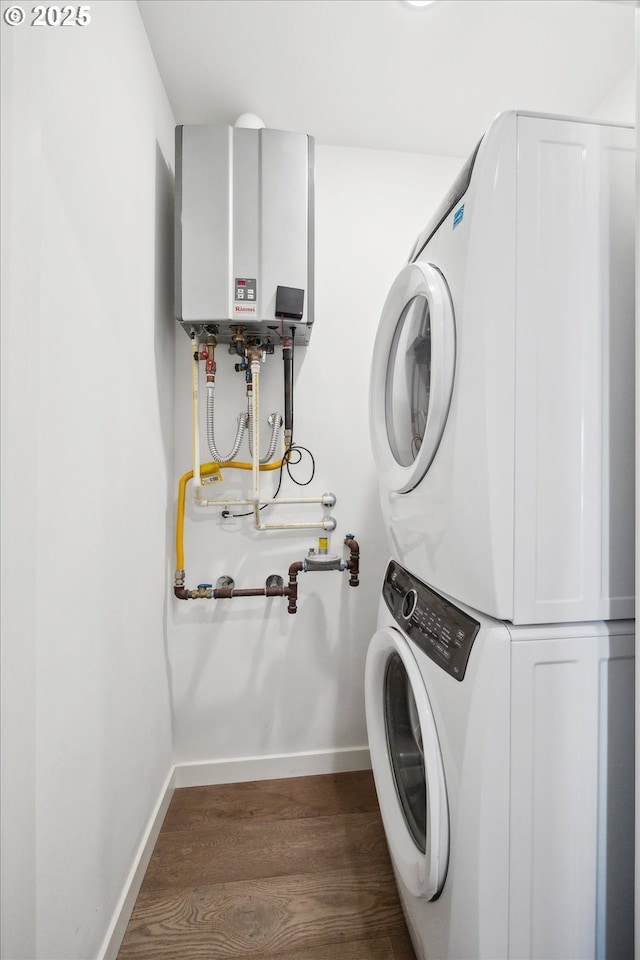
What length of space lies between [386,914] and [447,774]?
0.73 metres

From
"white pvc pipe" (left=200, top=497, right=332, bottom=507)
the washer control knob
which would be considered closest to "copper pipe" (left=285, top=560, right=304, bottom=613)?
"white pvc pipe" (left=200, top=497, right=332, bottom=507)

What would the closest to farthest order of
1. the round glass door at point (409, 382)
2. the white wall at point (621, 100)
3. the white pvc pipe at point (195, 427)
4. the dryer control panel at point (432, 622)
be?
1. the dryer control panel at point (432, 622)
2. the round glass door at point (409, 382)
3. the white wall at point (621, 100)
4. the white pvc pipe at point (195, 427)

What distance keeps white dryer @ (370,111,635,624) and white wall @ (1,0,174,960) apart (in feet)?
2.32

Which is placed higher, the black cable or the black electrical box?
the black electrical box

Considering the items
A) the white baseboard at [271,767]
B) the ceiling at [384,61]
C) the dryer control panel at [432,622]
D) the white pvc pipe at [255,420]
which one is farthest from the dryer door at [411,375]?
the white baseboard at [271,767]

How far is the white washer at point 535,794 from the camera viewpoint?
694 mm

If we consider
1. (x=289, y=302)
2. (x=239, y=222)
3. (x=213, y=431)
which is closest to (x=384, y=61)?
(x=239, y=222)

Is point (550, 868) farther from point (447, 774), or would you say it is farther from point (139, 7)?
point (139, 7)

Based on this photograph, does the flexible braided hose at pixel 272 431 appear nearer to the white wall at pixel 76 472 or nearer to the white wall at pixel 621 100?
the white wall at pixel 76 472

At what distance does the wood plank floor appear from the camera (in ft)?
3.50

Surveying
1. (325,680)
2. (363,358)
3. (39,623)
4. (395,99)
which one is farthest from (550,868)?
(395,99)

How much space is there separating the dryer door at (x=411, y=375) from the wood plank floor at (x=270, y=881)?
3.84ft

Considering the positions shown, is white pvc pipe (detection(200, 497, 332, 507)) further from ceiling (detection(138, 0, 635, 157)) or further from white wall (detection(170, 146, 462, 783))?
ceiling (detection(138, 0, 635, 157))

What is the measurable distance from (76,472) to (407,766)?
3.66ft
